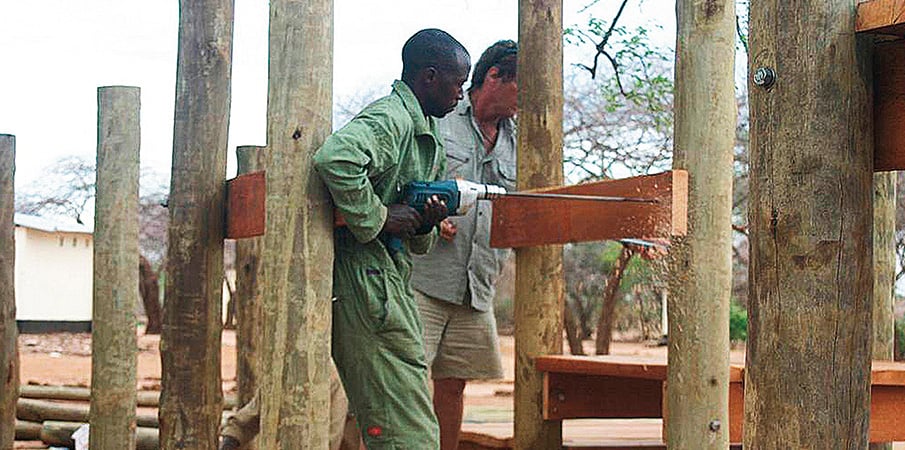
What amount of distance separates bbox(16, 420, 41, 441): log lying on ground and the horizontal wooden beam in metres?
5.46

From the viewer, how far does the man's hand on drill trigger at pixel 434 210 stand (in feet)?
15.2

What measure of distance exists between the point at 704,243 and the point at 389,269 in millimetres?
1026

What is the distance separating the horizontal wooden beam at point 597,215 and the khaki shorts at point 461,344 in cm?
36

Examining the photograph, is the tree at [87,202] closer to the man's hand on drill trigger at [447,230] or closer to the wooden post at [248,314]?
the wooden post at [248,314]

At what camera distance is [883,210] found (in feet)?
22.0

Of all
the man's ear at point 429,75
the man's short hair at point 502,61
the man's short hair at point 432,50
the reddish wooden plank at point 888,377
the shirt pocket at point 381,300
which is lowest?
the reddish wooden plank at point 888,377

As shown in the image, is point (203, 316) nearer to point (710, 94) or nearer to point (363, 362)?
point (363, 362)

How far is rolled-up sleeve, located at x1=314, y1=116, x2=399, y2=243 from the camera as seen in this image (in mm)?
4324

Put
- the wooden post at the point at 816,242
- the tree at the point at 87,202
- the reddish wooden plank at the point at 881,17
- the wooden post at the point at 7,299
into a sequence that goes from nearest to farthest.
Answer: the reddish wooden plank at the point at 881,17, the wooden post at the point at 816,242, the wooden post at the point at 7,299, the tree at the point at 87,202

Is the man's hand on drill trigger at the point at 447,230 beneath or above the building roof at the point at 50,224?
beneath

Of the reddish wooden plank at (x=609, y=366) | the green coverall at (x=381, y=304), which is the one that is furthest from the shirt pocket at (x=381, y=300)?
the reddish wooden plank at (x=609, y=366)

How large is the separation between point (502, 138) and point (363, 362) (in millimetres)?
1942

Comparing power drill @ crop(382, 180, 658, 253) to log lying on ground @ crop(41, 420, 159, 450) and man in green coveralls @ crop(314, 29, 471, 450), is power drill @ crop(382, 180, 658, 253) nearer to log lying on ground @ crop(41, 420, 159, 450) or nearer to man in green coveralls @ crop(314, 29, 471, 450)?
man in green coveralls @ crop(314, 29, 471, 450)

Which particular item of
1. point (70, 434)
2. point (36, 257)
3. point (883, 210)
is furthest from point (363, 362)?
point (36, 257)
